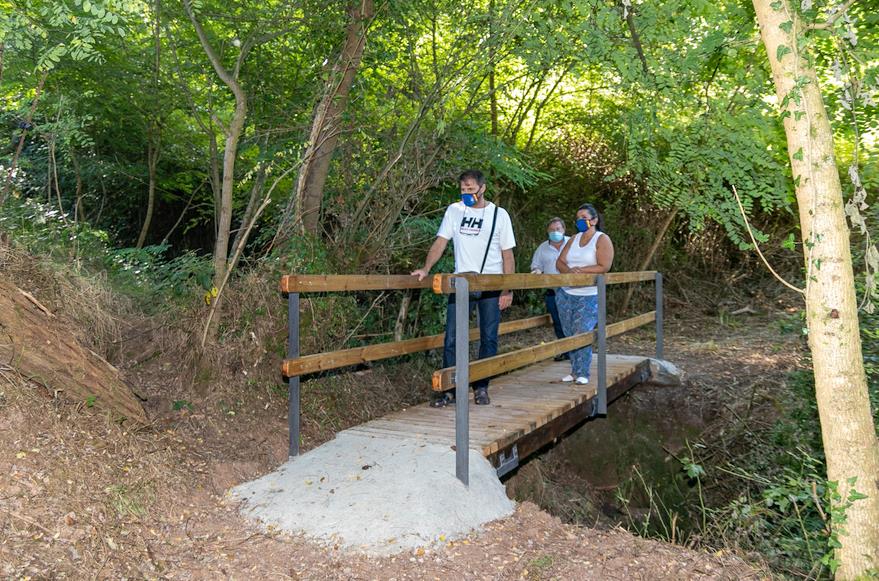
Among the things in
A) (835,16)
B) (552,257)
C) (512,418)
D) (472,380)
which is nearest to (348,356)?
(472,380)

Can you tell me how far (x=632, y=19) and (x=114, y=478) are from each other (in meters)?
6.31

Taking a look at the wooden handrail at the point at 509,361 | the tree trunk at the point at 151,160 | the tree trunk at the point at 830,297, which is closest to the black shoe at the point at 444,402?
the wooden handrail at the point at 509,361

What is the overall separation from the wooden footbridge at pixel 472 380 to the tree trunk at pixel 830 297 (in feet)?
6.15

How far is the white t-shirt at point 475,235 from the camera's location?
5.17 meters

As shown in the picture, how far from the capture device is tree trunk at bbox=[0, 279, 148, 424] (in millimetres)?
4219

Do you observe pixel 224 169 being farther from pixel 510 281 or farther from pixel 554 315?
pixel 554 315

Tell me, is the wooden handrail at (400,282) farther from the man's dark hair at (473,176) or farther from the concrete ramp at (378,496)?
the concrete ramp at (378,496)

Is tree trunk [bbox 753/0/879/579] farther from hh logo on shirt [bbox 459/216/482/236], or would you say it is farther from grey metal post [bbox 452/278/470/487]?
hh logo on shirt [bbox 459/216/482/236]

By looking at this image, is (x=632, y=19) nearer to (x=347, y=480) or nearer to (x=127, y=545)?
(x=347, y=480)

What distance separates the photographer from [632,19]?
7.00 m

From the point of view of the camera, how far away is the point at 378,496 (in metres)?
3.94

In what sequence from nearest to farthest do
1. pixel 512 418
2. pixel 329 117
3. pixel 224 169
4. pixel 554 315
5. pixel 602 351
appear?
pixel 512 418 < pixel 224 169 < pixel 329 117 < pixel 602 351 < pixel 554 315

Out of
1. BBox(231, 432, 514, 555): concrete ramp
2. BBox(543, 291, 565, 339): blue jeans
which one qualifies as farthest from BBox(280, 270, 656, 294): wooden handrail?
BBox(543, 291, 565, 339): blue jeans

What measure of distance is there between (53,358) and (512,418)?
10.6 feet
